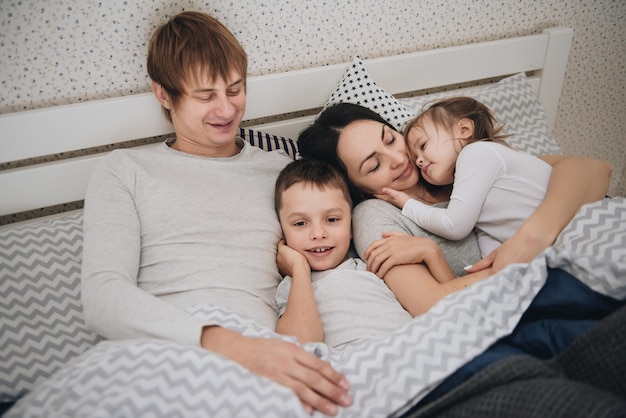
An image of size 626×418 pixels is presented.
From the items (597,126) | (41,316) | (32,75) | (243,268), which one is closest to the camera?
(41,316)

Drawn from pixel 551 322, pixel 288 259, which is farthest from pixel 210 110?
pixel 551 322

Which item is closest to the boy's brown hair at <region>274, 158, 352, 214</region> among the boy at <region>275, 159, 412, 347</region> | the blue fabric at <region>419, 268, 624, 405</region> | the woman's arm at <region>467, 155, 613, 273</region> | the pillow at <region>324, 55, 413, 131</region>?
the boy at <region>275, 159, 412, 347</region>

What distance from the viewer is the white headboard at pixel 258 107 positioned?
1.34 metres

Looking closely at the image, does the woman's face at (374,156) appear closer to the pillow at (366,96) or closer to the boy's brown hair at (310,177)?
the boy's brown hair at (310,177)

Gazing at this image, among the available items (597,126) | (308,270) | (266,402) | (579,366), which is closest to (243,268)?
(308,270)

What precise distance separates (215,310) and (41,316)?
1.52ft

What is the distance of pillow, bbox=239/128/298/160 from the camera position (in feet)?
5.07

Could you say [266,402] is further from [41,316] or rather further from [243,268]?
[41,316]

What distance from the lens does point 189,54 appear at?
46.8 inches

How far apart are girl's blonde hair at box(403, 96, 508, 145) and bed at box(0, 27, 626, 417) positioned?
18 cm

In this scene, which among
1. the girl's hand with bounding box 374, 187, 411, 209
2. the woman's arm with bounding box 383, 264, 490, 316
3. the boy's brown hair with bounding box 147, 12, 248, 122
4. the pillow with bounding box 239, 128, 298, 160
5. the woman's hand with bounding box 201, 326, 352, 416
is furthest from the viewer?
the pillow with bounding box 239, 128, 298, 160

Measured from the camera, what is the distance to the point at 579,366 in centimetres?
79

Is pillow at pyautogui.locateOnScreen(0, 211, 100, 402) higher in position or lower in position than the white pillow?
lower

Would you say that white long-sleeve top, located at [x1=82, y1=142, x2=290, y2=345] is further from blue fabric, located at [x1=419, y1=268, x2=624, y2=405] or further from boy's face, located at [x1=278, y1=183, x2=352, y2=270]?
blue fabric, located at [x1=419, y1=268, x2=624, y2=405]
